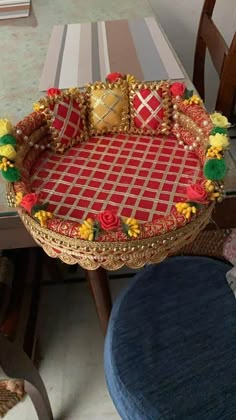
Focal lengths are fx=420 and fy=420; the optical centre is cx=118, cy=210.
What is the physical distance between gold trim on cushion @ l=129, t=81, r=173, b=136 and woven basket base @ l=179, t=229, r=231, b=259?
13.8 inches

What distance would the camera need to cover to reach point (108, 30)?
117 centimetres

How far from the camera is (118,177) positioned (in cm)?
62

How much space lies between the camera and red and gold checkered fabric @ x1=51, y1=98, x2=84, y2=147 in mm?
664

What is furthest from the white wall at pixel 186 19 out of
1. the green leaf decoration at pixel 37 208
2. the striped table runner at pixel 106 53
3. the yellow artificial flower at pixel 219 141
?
the green leaf decoration at pixel 37 208

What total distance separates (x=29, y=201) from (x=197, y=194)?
21cm

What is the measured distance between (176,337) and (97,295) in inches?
8.0

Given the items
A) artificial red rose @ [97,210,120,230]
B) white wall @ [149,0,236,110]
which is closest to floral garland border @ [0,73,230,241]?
artificial red rose @ [97,210,120,230]

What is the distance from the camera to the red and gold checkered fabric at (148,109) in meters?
0.67

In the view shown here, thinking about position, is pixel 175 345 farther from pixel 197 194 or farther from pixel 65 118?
pixel 65 118

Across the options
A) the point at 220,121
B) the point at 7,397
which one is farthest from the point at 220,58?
the point at 7,397

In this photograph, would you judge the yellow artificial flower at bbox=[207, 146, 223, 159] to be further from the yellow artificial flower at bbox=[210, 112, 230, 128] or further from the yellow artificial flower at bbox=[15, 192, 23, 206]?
the yellow artificial flower at bbox=[15, 192, 23, 206]

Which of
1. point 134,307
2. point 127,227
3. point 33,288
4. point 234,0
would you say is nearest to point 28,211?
point 127,227

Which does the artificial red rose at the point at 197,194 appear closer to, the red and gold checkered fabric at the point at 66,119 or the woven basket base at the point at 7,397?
the red and gold checkered fabric at the point at 66,119

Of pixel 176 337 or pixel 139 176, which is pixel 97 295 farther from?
pixel 139 176
